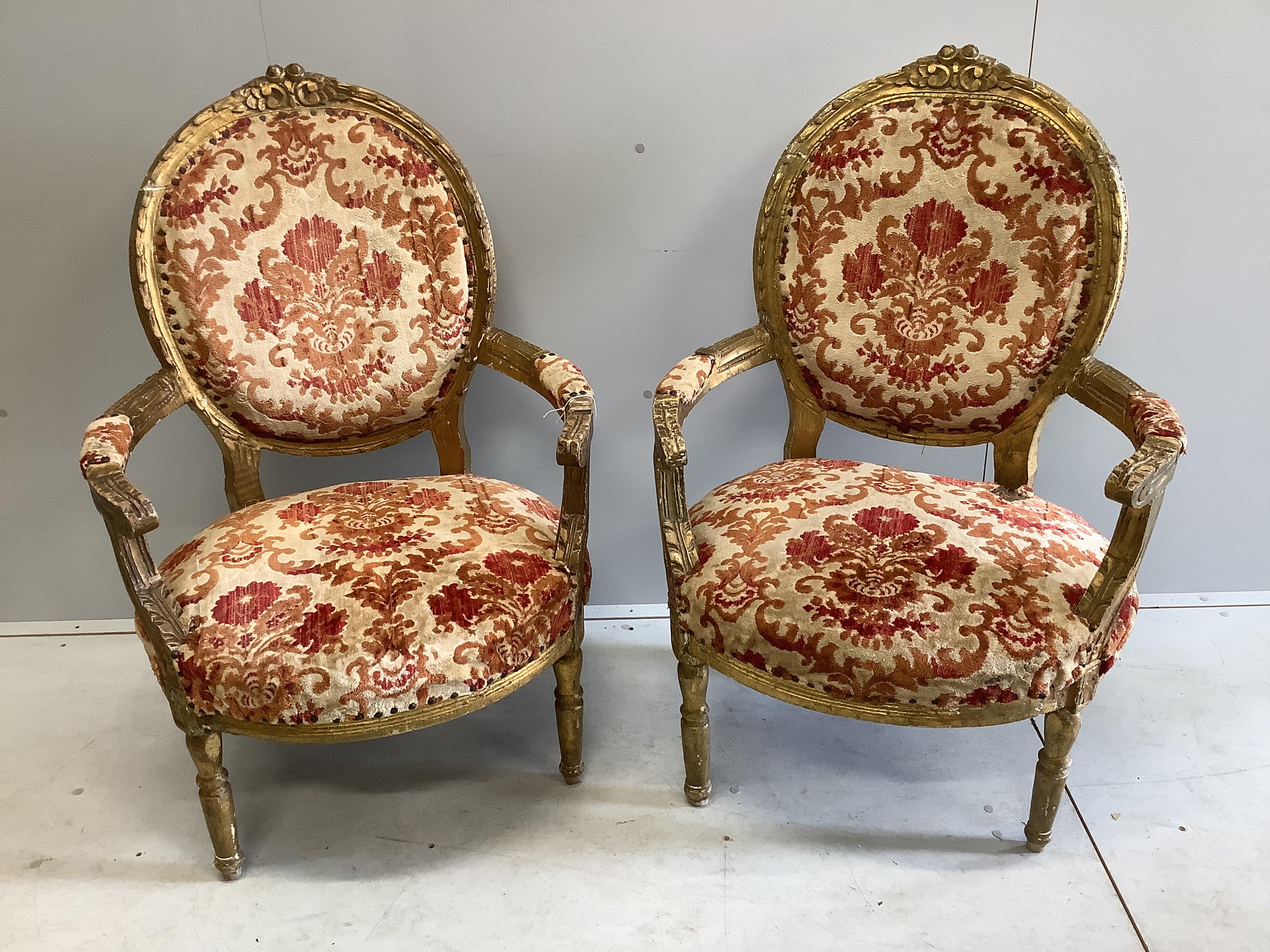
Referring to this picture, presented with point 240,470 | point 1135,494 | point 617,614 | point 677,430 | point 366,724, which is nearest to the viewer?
point 1135,494

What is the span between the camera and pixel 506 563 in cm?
130

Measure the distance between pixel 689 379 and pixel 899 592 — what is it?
449 mm

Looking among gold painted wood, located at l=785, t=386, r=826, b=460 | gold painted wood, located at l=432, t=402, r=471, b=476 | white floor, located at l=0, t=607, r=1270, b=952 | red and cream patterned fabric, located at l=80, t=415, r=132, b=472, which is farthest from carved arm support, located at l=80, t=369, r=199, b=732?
gold painted wood, located at l=785, t=386, r=826, b=460

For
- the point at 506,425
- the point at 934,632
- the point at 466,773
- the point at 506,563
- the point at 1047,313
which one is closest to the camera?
the point at 934,632

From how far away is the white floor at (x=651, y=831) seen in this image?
130 centimetres

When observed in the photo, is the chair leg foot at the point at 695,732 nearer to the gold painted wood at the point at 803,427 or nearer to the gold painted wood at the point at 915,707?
the gold painted wood at the point at 915,707

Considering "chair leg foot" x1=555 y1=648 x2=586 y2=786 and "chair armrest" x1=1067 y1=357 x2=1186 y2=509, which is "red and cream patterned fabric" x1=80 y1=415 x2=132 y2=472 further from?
"chair armrest" x1=1067 y1=357 x2=1186 y2=509

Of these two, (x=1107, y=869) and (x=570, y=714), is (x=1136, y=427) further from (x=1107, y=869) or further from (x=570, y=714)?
(x=570, y=714)

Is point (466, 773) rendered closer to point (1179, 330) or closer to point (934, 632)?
point (934, 632)

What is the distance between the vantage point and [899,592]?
3.98 ft

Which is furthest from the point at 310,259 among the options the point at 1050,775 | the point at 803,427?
the point at 1050,775

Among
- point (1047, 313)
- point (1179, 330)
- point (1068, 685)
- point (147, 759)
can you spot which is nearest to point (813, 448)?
point (1047, 313)

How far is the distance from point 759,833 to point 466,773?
51cm

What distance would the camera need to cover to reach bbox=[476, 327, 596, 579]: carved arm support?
50.6 inches
